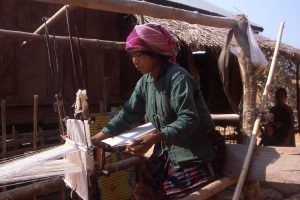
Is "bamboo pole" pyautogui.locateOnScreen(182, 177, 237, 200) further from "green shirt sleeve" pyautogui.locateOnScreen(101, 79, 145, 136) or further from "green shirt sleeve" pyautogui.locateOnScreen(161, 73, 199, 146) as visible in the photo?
"green shirt sleeve" pyautogui.locateOnScreen(101, 79, 145, 136)

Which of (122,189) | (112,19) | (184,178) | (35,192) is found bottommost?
(122,189)

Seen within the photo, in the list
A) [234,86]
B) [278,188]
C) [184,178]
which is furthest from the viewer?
[234,86]

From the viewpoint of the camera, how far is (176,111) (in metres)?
2.22

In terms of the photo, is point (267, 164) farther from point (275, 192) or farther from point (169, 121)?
point (275, 192)

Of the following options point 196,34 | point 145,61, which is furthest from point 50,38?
point 196,34

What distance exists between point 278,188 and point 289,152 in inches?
148

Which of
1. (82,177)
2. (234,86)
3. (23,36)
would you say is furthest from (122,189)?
(234,86)

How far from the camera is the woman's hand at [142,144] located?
6.62 ft

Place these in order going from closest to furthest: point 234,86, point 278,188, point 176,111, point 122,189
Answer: point 176,111
point 122,189
point 278,188
point 234,86

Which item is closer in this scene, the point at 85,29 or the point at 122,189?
the point at 122,189

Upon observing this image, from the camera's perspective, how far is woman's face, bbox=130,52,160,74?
228 cm

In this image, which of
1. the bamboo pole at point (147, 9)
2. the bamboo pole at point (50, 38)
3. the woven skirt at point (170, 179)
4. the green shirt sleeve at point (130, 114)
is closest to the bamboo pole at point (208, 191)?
the woven skirt at point (170, 179)

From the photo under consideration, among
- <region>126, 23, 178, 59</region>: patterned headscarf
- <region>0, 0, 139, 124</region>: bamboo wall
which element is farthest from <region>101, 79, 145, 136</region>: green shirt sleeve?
<region>0, 0, 139, 124</region>: bamboo wall

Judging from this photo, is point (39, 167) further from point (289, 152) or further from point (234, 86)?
point (234, 86)
